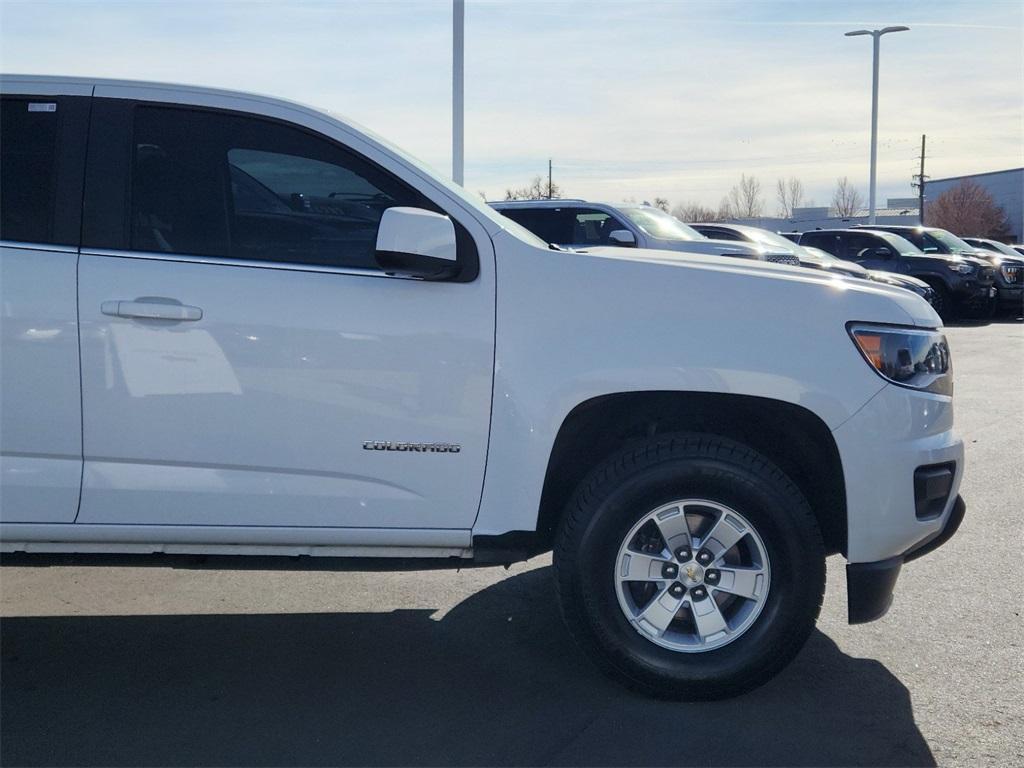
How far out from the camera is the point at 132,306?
364cm

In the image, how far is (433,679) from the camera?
4035mm

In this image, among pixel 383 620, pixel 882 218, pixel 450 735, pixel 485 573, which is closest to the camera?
pixel 450 735

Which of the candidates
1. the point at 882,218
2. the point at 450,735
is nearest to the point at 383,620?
the point at 450,735

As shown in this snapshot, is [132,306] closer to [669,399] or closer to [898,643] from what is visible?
[669,399]

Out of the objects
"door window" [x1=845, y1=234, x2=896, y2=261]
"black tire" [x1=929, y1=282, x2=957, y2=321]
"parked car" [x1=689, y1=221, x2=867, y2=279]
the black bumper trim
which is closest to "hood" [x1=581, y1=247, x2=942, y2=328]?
the black bumper trim

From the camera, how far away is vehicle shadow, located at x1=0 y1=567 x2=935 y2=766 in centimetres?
345

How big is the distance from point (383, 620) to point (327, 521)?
1.06 meters

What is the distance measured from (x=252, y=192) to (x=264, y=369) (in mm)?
665

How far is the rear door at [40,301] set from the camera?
364 cm

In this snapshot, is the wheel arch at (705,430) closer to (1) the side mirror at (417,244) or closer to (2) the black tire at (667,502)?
(2) the black tire at (667,502)

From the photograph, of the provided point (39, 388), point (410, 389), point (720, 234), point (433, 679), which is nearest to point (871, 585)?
point (433, 679)

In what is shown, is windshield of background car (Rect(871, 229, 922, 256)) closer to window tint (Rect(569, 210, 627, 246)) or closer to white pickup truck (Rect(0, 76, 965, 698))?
window tint (Rect(569, 210, 627, 246))

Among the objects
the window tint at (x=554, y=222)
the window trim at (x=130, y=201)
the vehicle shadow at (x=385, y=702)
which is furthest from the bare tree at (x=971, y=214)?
the window trim at (x=130, y=201)

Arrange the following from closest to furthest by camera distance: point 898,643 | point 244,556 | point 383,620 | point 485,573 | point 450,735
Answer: point 450,735
point 244,556
point 898,643
point 383,620
point 485,573
